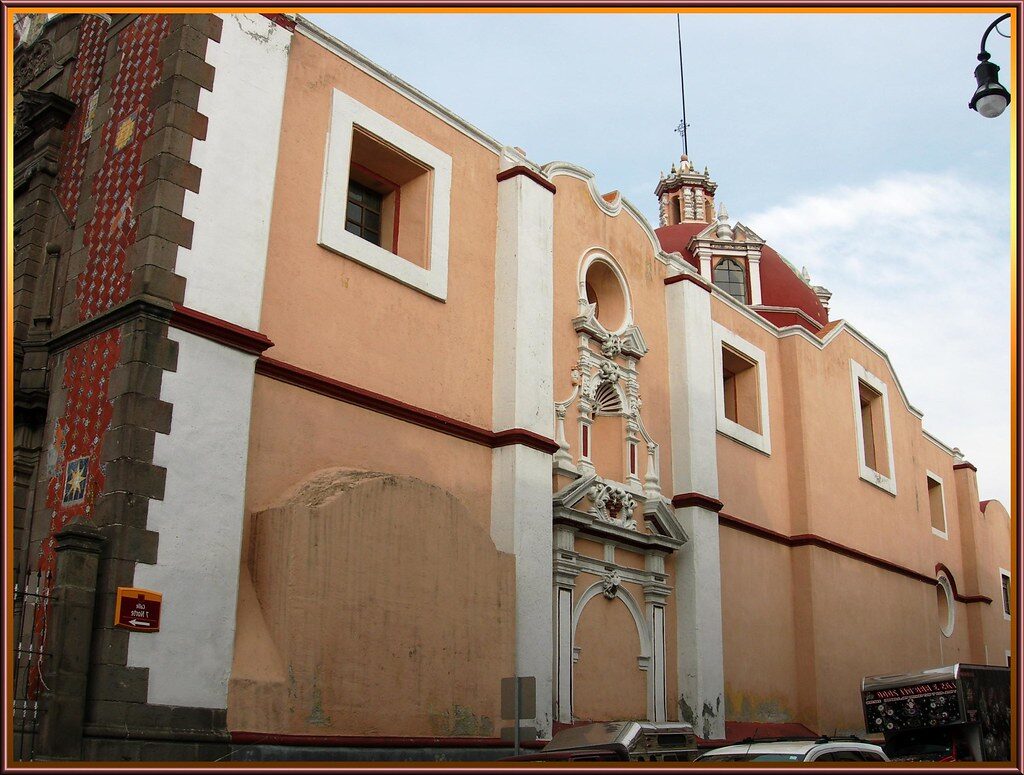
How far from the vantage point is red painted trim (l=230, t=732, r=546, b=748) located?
10797mm

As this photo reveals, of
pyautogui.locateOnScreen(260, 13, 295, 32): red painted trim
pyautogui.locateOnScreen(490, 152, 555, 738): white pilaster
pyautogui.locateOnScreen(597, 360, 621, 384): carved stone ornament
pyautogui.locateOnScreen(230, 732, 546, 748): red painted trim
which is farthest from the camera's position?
pyautogui.locateOnScreen(597, 360, 621, 384): carved stone ornament

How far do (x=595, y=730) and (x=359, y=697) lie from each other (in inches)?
100

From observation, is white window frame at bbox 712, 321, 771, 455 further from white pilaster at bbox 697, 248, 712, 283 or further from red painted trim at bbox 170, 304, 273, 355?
red painted trim at bbox 170, 304, 273, 355

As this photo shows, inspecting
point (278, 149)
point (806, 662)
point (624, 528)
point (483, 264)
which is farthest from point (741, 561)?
point (278, 149)

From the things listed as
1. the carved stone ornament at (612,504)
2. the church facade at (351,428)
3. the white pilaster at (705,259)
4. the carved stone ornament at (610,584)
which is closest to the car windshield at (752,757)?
the church facade at (351,428)

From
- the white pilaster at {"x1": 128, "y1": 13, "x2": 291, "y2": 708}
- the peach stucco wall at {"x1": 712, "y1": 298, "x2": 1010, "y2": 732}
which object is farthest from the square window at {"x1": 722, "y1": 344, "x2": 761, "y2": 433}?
the white pilaster at {"x1": 128, "y1": 13, "x2": 291, "y2": 708}

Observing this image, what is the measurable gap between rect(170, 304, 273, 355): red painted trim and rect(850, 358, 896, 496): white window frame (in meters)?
15.4

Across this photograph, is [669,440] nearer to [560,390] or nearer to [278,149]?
[560,390]

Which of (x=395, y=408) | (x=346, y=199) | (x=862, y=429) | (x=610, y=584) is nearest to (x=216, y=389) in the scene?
(x=395, y=408)

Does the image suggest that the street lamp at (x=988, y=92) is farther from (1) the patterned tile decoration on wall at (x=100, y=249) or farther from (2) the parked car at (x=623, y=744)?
(1) the patterned tile decoration on wall at (x=100, y=249)

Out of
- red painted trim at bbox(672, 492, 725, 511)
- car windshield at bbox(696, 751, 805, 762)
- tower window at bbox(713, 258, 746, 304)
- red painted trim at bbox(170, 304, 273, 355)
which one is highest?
tower window at bbox(713, 258, 746, 304)

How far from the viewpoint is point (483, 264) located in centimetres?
1577

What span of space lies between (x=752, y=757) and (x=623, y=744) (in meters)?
1.51

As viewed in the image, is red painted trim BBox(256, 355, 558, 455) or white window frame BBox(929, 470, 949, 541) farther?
white window frame BBox(929, 470, 949, 541)
